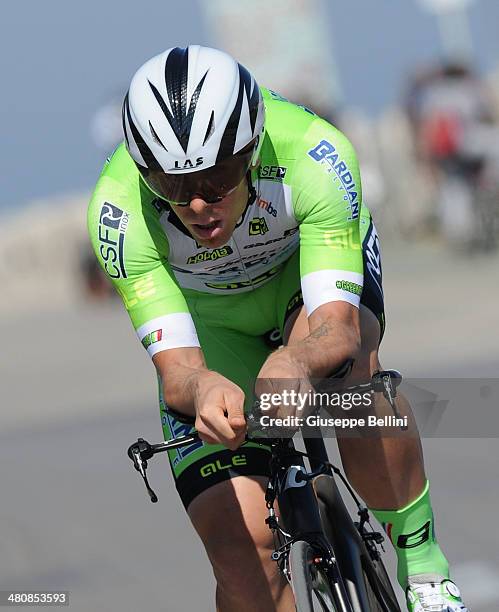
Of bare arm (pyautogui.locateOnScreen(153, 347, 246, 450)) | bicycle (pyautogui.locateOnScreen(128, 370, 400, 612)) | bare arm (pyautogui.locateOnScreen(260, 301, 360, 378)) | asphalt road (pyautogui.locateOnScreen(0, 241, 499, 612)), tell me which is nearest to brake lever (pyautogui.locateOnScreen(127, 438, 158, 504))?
bicycle (pyautogui.locateOnScreen(128, 370, 400, 612))

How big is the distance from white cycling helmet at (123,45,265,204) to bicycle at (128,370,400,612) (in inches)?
24.9

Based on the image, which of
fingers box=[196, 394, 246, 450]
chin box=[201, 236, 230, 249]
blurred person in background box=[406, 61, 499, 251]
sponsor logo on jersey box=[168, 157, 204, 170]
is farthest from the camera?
blurred person in background box=[406, 61, 499, 251]

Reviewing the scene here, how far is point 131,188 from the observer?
397 cm

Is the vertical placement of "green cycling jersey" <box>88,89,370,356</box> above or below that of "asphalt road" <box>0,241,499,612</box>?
above

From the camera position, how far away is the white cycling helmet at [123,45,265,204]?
3.59 m

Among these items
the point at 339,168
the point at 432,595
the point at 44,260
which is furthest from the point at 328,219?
the point at 44,260

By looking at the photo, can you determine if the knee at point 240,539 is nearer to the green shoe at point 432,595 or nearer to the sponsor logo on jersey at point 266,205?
the green shoe at point 432,595

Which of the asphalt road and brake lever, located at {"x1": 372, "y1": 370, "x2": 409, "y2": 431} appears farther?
the asphalt road

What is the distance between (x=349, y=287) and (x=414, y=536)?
33.1 inches

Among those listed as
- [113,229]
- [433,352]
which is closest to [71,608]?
[113,229]

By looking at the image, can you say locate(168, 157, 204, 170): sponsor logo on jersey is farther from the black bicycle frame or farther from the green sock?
the green sock

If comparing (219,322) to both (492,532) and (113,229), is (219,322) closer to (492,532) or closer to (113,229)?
(113,229)

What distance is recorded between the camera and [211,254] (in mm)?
4043

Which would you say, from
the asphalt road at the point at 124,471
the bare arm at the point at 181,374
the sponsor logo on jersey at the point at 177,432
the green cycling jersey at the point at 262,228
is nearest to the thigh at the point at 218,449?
the sponsor logo on jersey at the point at 177,432
